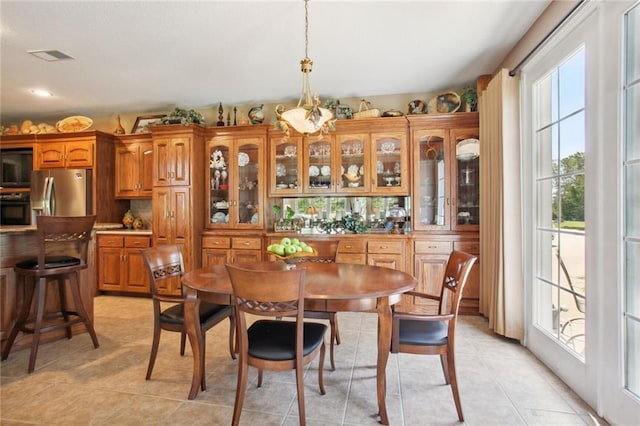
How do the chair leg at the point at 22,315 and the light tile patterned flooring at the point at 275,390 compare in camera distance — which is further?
the chair leg at the point at 22,315

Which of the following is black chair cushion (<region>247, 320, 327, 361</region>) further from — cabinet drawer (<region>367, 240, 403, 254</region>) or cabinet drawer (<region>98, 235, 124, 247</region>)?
cabinet drawer (<region>98, 235, 124, 247</region>)

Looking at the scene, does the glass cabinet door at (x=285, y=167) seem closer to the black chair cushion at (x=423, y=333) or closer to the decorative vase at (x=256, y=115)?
the decorative vase at (x=256, y=115)

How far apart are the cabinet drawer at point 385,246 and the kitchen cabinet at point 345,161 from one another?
632 millimetres

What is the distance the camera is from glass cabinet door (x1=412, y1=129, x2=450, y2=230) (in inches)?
149

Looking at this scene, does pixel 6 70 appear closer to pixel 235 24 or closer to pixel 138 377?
pixel 235 24

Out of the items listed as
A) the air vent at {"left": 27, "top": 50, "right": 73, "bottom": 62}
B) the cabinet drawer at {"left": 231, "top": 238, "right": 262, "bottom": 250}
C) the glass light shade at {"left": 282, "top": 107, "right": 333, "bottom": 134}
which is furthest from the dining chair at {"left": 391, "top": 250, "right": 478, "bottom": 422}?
the air vent at {"left": 27, "top": 50, "right": 73, "bottom": 62}

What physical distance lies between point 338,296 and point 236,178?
3083mm

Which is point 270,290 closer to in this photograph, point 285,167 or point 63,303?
point 63,303

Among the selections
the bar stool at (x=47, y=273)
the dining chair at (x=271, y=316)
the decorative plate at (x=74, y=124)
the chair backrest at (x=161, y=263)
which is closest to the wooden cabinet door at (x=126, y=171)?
the decorative plate at (x=74, y=124)

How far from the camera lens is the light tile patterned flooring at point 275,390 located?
1.86 meters

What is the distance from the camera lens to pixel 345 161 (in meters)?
4.10

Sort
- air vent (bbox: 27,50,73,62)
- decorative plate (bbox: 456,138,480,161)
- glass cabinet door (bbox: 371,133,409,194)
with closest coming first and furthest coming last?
air vent (bbox: 27,50,73,62) < decorative plate (bbox: 456,138,480,161) < glass cabinet door (bbox: 371,133,409,194)

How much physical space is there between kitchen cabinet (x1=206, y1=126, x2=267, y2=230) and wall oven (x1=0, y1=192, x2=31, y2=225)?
2.94 m

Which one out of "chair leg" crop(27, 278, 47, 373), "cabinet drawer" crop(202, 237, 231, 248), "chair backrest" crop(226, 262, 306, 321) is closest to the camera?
"chair backrest" crop(226, 262, 306, 321)
